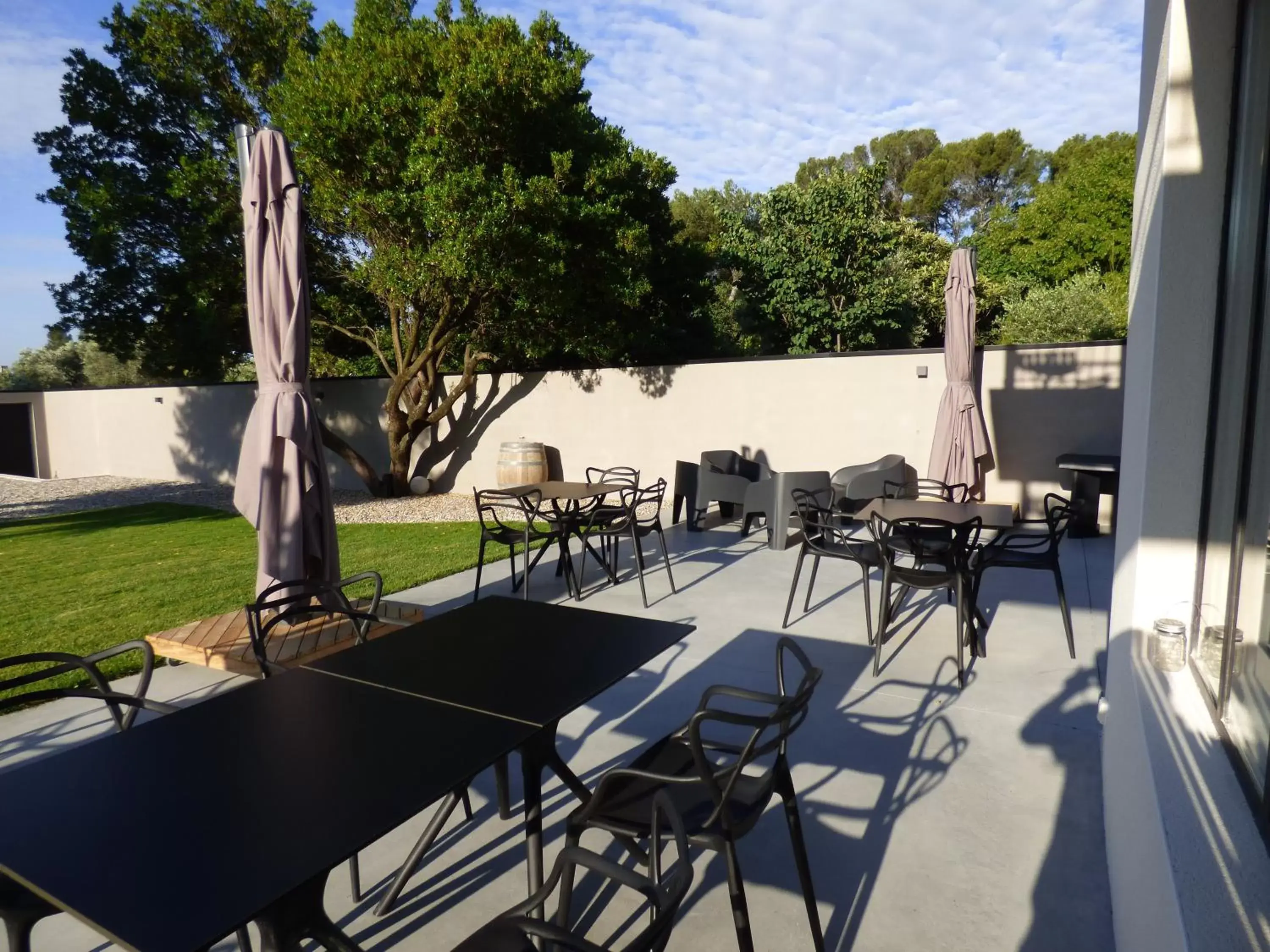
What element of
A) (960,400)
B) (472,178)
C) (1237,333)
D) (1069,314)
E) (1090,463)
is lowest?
(1090,463)

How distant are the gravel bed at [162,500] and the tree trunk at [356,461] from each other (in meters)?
0.18

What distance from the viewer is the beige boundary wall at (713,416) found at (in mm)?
7406

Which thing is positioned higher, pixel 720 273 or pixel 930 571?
pixel 720 273

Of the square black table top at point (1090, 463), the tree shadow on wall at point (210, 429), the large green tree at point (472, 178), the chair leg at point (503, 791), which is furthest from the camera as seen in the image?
the tree shadow on wall at point (210, 429)

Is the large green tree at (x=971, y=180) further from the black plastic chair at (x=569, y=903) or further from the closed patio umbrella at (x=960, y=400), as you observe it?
the black plastic chair at (x=569, y=903)

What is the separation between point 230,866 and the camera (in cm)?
115

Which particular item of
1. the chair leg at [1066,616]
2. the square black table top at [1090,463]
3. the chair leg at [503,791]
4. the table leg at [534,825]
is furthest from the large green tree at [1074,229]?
the table leg at [534,825]

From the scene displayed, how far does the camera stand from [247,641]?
362cm

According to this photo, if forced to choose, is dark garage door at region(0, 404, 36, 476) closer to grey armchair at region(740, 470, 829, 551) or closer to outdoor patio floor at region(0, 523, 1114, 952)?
outdoor patio floor at region(0, 523, 1114, 952)

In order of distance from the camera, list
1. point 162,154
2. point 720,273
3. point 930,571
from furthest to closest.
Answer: point 720,273 < point 162,154 < point 930,571

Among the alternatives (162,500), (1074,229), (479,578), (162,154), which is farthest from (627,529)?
(1074,229)

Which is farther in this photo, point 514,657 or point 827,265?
point 827,265

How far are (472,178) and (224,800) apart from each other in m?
7.09

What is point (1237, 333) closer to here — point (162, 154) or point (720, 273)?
point (162, 154)
